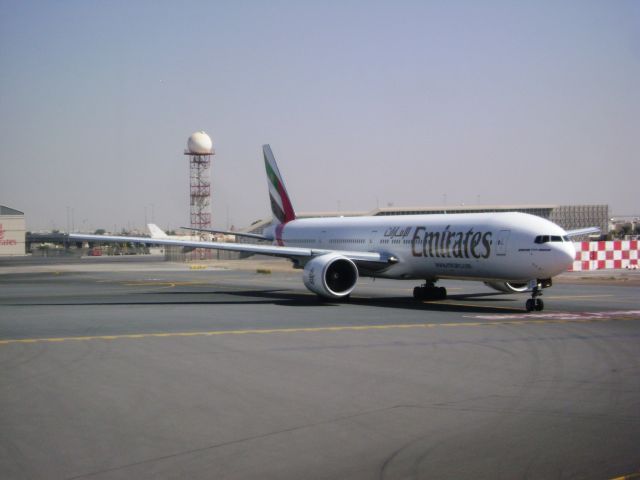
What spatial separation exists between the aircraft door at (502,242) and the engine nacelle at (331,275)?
575cm

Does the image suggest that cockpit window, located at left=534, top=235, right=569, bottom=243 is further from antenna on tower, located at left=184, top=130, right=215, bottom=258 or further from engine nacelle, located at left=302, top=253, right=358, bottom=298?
antenna on tower, located at left=184, top=130, right=215, bottom=258

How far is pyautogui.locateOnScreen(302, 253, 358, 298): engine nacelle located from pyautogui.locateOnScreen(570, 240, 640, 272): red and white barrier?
747 inches

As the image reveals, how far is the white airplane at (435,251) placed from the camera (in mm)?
24094

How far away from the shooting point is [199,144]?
9262 centimetres

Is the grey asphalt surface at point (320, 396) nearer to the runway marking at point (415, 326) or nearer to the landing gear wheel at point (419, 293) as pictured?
the runway marking at point (415, 326)

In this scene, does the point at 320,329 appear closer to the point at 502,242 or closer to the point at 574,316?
the point at 574,316

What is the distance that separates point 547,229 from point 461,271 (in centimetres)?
381

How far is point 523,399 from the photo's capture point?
10680 millimetres

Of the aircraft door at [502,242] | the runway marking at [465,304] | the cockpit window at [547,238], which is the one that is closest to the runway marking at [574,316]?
the runway marking at [465,304]

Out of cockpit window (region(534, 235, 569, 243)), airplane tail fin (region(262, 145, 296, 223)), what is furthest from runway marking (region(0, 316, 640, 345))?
airplane tail fin (region(262, 145, 296, 223))

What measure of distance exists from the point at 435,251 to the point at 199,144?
225 feet

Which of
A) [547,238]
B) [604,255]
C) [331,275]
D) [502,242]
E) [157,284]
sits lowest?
[157,284]

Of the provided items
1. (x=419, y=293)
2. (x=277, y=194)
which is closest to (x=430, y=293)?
(x=419, y=293)

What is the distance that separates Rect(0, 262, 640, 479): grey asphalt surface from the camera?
304 inches
